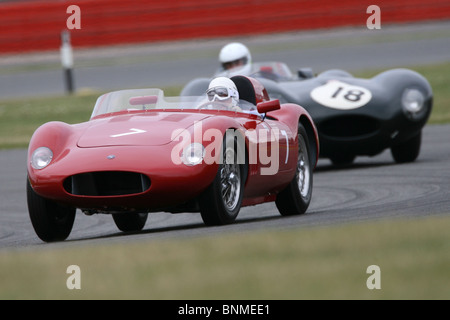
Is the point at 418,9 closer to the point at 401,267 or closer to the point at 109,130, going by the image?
the point at 109,130

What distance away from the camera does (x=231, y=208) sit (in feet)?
24.1

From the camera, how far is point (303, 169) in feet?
28.9

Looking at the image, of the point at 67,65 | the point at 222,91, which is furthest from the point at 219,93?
the point at 67,65

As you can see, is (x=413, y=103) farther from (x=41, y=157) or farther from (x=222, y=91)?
(x=41, y=157)

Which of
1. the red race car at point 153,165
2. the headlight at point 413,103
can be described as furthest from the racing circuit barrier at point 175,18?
the red race car at point 153,165

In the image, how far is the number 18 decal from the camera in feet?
37.7

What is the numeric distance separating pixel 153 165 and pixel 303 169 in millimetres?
2209

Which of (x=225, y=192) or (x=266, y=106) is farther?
(x=266, y=106)

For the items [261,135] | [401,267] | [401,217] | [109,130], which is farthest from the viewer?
[261,135]

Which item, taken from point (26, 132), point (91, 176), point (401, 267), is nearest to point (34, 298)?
point (401, 267)

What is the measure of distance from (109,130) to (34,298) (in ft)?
9.72

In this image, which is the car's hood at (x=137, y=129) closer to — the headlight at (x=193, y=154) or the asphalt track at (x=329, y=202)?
the headlight at (x=193, y=154)

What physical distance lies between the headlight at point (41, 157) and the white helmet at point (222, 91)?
1624 millimetres

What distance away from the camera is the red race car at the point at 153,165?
22.6ft
